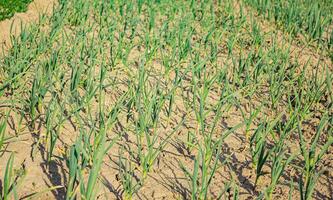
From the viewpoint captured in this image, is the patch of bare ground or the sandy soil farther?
the sandy soil

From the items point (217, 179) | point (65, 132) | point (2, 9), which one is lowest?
point (217, 179)

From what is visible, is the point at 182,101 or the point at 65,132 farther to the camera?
the point at 182,101

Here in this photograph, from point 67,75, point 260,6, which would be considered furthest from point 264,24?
point 67,75

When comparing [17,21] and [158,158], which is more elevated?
[17,21]

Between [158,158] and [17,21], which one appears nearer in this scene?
[158,158]

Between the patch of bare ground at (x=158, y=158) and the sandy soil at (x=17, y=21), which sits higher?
the sandy soil at (x=17, y=21)

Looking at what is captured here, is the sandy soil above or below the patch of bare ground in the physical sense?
above

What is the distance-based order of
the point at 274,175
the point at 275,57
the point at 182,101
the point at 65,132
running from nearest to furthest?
1. the point at 274,175
2. the point at 65,132
3. the point at 182,101
4. the point at 275,57

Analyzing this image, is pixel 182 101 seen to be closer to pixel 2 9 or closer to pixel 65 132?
pixel 65 132

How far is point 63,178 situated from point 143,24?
9.39ft

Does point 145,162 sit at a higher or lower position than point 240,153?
higher

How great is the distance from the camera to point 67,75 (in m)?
2.88

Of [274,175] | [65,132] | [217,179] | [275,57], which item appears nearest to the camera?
[274,175]

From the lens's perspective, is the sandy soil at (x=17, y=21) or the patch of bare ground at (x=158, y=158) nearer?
the patch of bare ground at (x=158, y=158)
